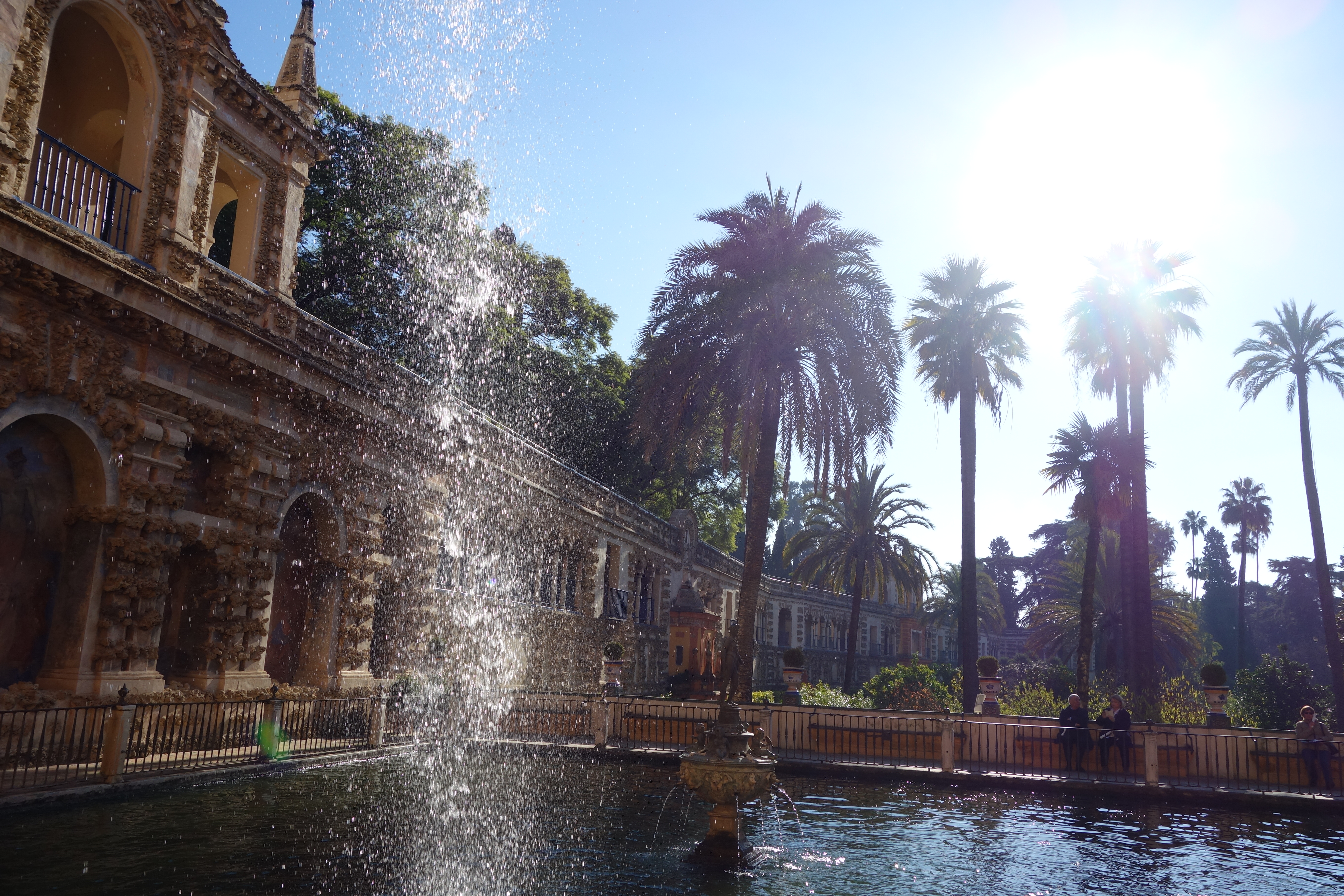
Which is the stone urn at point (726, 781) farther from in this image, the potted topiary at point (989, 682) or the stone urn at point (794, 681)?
the potted topiary at point (989, 682)

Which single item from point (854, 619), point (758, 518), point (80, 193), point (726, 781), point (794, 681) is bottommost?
point (726, 781)

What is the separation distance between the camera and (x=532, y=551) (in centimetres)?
2614

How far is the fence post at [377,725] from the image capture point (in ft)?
52.0

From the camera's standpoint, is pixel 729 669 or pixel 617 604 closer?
pixel 729 669

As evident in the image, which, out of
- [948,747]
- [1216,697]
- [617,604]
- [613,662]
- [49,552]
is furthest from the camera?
[617,604]

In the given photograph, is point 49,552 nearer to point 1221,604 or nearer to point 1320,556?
point 1320,556

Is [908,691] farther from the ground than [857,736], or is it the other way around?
[908,691]

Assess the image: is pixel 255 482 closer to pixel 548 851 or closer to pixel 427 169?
pixel 548 851

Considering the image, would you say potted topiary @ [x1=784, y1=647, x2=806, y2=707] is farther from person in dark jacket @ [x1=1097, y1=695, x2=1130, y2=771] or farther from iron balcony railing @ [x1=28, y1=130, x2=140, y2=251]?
iron balcony railing @ [x1=28, y1=130, x2=140, y2=251]

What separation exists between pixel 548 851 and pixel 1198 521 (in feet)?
357

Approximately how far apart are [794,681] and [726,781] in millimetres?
13998

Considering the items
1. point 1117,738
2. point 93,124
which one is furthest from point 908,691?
point 93,124

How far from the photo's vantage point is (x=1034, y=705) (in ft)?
84.1

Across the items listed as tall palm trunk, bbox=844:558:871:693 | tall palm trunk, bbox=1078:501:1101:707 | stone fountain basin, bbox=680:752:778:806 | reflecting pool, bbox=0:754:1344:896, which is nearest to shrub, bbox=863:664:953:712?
tall palm trunk, bbox=844:558:871:693
